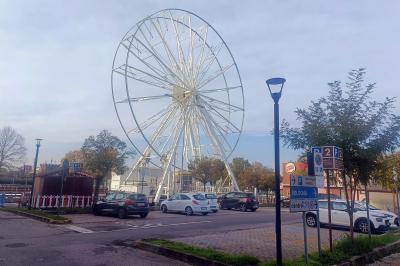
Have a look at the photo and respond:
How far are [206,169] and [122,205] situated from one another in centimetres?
2844

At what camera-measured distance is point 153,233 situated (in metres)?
15.3

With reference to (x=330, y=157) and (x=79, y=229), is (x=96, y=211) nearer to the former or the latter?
(x=79, y=229)

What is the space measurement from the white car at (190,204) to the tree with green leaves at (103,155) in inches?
179

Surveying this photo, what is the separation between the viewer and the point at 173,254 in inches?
412

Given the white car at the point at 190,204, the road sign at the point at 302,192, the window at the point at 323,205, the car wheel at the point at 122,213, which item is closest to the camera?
the road sign at the point at 302,192

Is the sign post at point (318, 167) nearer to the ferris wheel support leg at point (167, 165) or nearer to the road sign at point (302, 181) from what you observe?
the road sign at point (302, 181)

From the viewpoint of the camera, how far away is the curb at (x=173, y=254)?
31.5 ft

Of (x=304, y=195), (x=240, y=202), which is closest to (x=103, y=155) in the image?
(x=240, y=202)

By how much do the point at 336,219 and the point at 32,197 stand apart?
1789 centimetres

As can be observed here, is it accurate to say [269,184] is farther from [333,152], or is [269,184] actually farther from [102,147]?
[333,152]

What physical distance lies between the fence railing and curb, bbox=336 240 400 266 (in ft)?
57.0

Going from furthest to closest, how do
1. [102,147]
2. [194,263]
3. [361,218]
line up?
[102,147] < [361,218] < [194,263]

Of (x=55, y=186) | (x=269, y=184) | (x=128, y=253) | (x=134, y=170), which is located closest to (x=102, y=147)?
(x=55, y=186)

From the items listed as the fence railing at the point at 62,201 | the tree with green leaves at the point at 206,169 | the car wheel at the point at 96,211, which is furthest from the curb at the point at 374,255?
the tree with green leaves at the point at 206,169
